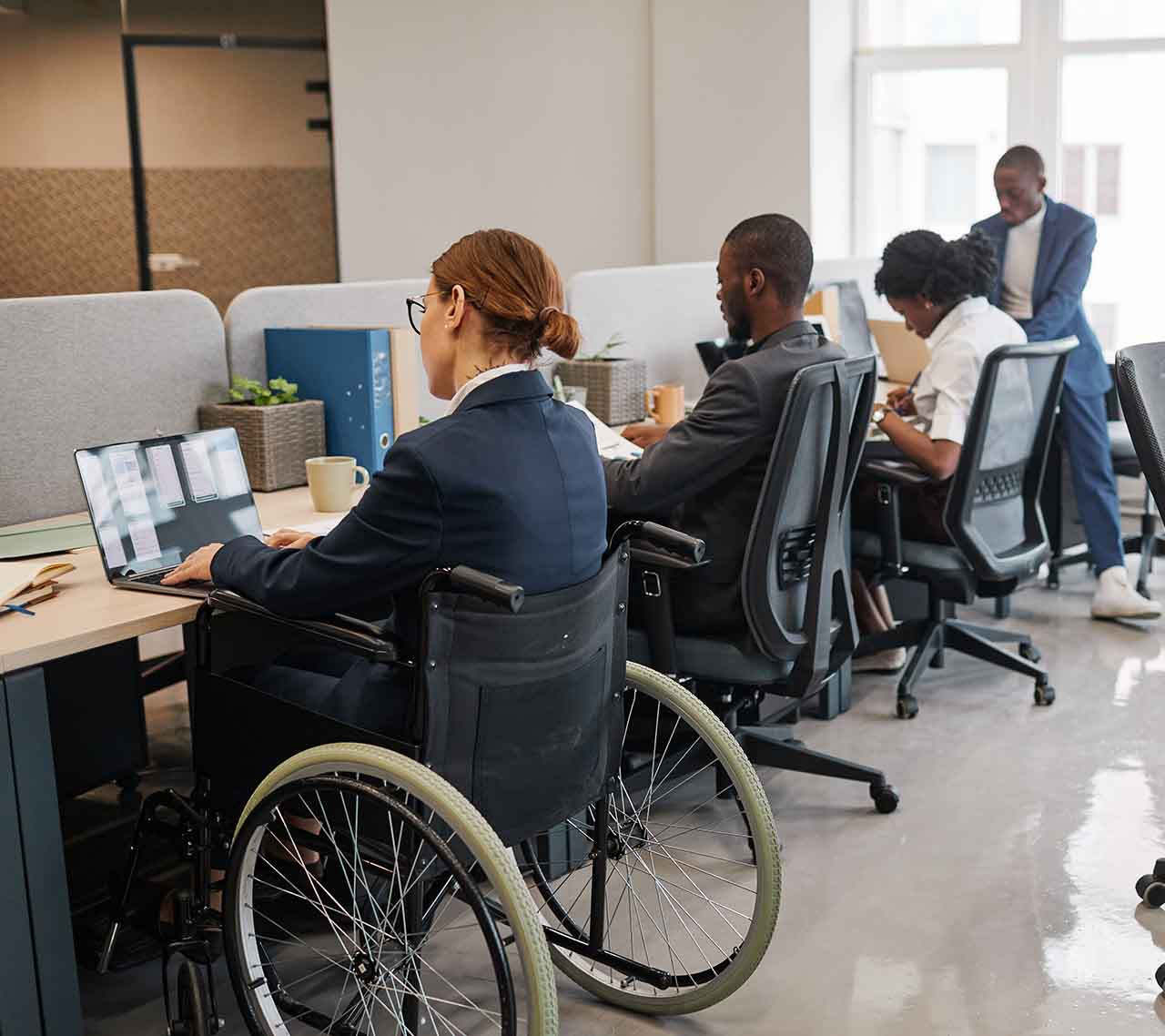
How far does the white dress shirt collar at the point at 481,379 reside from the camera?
5.92 feet

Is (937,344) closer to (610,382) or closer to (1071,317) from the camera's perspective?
(610,382)

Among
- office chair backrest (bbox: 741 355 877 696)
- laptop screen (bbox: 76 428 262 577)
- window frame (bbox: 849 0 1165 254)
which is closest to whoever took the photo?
laptop screen (bbox: 76 428 262 577)

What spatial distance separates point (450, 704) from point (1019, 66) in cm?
463

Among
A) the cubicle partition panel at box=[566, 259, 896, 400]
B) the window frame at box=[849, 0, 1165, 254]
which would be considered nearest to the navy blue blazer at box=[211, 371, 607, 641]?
the cubicle partition panel at box=[566, 259, 896, 400]

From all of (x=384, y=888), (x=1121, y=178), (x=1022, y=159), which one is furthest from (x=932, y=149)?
(x=384, y=888)

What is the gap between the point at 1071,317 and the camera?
14.1 feet

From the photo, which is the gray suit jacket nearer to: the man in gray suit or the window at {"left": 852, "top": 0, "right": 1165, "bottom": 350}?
the man in gray suit

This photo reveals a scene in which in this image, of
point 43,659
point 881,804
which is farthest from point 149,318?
point 881,804

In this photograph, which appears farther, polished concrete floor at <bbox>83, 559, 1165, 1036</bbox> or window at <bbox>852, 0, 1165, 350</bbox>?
window at <bbox>852, 0, 1165, 350</bbox>

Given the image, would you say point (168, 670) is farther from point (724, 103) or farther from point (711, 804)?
point (724, 103)

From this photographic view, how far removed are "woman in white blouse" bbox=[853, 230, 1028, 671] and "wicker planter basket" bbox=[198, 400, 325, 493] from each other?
1.30 meters

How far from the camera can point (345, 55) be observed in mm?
5246

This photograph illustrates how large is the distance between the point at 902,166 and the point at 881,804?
3611 mm

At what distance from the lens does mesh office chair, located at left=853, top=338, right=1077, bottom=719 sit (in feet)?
10.3
